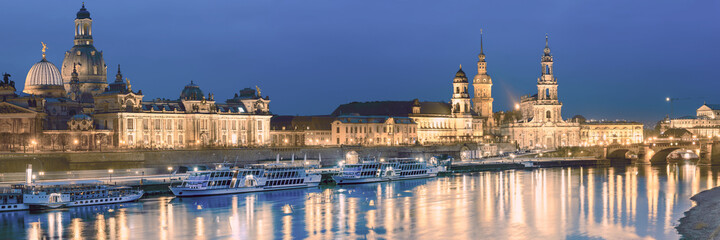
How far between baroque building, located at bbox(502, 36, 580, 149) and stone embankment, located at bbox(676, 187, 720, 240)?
93.2m

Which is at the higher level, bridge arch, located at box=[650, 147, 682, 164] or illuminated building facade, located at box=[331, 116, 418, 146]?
illuminated building facade, located at box=[331, 116, 418, 146]

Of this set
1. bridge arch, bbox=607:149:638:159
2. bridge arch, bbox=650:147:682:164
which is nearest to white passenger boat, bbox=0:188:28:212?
bridge arch, bbox=650:147:682:164

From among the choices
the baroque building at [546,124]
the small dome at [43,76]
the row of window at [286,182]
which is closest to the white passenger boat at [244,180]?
the row of window at [286,182]

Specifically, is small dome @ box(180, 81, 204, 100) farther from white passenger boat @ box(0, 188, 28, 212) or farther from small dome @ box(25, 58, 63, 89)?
white passenger boat @ box(0, 188, 28, 212)

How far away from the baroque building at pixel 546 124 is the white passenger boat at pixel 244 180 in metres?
86.4

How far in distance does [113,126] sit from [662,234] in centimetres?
7446

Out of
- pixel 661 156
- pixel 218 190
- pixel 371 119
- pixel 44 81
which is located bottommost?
pixel 218 190

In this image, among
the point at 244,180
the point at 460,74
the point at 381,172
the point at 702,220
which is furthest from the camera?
the point at 460,74

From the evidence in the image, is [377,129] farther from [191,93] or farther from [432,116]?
[191,93]

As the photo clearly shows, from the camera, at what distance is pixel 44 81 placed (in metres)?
117

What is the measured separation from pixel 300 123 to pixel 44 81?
3944cm

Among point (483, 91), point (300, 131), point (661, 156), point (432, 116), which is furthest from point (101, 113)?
point (661, 156)

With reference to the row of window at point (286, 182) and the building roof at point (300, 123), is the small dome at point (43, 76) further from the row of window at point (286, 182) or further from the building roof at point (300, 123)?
the row of window at point (286, 182)

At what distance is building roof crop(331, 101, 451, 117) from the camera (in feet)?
514
